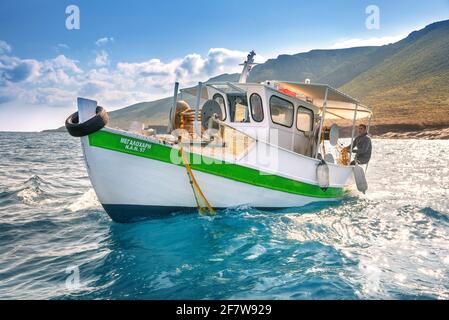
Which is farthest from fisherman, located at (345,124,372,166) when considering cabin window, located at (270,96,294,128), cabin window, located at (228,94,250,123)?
cabin window, located at (228,94,250,123)

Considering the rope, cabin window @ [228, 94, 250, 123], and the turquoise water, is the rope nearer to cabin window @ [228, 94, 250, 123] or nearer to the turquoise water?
the turquoise water

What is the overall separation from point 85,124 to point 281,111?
253 inches

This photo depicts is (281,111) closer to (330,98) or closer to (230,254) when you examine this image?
(330,98)

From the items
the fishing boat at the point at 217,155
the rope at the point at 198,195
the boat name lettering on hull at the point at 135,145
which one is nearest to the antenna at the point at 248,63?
the fishing boat at the point at 217,155

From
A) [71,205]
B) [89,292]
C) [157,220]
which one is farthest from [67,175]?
[89,292]

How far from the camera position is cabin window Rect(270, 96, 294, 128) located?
37.6 ft

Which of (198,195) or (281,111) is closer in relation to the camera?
(198,195)

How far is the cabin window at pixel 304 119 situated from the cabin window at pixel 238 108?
2.04m

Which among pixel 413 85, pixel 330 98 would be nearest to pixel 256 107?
pixel 330 98

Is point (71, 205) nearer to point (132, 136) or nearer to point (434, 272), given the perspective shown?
point (132, 136)

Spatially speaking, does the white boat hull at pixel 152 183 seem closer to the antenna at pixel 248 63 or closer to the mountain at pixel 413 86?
the antenna at pixel 248 63

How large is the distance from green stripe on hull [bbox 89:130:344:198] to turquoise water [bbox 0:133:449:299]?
2.65ft

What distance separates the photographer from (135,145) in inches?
329

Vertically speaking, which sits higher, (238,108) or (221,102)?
(221,102)
